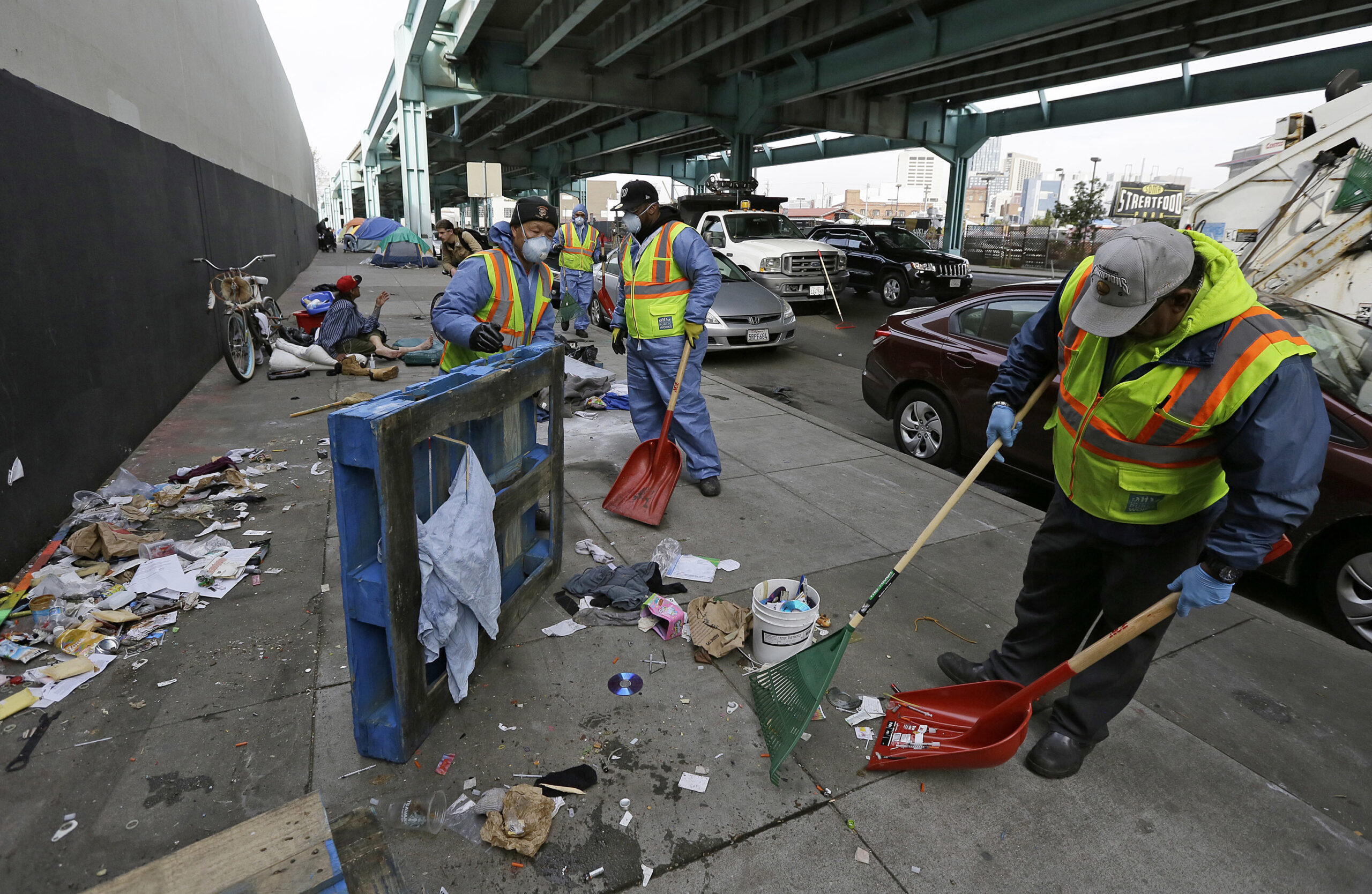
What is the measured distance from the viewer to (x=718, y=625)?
3328mm

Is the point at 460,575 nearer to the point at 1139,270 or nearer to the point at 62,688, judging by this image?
the point at 62,688

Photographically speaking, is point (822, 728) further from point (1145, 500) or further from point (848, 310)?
point (848, 310)

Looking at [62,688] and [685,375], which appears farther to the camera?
[685,375]

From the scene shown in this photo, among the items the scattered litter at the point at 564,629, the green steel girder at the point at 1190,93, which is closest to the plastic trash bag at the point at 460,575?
the scattered litter at the point at 564,629

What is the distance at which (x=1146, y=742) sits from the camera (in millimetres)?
2861

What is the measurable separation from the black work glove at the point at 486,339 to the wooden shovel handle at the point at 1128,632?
2.89 meters

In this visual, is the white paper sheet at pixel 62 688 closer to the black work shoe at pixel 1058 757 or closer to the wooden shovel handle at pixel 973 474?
the wooden shovel handle at pixel 973 474

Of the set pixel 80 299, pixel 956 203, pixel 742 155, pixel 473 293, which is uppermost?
pixel 742 155

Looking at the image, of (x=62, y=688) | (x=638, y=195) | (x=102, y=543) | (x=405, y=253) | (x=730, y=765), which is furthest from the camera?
(x=405, y=253)

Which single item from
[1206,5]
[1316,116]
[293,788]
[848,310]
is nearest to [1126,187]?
[1206,5]

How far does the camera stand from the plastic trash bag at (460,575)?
2.50m

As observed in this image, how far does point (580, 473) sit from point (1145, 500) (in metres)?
3.93

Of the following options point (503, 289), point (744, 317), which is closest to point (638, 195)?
point (503, 289)

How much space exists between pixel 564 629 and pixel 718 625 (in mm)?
723
